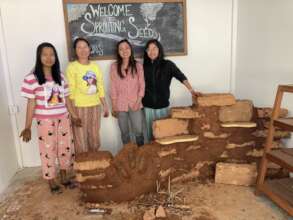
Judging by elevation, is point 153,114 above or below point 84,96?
below

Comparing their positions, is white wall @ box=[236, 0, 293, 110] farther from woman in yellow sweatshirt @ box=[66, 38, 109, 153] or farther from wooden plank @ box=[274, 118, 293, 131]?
woman in yellow sweatshirt @ box=[66, 38, 109, 153]

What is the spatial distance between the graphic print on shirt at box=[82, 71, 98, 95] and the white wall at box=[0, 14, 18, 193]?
838 millimetres

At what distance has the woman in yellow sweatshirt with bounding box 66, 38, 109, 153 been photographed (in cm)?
214

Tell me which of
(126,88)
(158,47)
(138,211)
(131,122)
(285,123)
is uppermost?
(158,47)

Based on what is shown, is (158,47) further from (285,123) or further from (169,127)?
(285,123)

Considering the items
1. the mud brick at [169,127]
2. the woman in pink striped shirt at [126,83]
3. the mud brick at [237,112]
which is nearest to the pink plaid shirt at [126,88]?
the woman in pink striped shirt at [126,83]

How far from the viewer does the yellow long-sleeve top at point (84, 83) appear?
2145 millimetres

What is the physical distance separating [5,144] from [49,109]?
73cm

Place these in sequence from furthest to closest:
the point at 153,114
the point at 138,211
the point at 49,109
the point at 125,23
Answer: the point at 125,23 < the point at 153,114 < the point at 49,109 < the point at 138,211

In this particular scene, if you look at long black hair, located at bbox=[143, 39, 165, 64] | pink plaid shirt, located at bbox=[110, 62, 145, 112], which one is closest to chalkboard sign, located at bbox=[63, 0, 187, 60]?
long black hair, located at bbox=[143, 39, 165, 64]

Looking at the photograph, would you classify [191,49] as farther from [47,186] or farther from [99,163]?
[47,186]

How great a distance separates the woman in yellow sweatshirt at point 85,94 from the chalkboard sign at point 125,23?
329 mm

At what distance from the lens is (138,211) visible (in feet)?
5.96

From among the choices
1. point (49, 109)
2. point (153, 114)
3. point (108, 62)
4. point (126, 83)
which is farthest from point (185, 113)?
point (49, 109)
